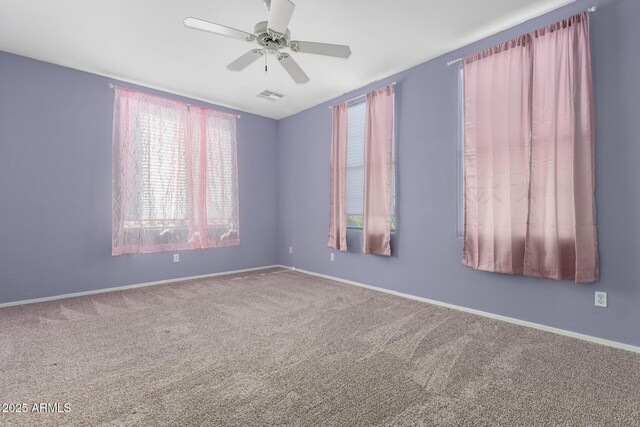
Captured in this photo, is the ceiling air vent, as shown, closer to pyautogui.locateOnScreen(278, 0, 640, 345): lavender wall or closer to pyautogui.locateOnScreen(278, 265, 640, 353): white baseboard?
pyautogui.locateOnScreen(278, 0, 640, 345): lavender wall

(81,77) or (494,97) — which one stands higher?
(81,77)

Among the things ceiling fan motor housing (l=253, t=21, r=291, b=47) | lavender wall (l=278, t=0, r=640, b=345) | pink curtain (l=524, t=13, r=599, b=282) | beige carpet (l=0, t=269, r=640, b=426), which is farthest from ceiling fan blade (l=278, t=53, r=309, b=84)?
beige carpet (l=0, t=269, r=640, b=426)

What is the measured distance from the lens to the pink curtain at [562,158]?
239cm

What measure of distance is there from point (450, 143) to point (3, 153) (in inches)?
187

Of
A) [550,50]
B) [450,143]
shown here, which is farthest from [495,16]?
[450,143]

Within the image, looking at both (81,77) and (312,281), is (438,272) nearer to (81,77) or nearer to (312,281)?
(312,281)

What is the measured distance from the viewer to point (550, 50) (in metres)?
2.56

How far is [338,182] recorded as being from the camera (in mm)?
4492

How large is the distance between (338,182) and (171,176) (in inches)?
92.4

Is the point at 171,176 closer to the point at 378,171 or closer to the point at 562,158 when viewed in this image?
the point at 378,171

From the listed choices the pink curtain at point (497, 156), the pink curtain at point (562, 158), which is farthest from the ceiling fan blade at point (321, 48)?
the pink curtain at point (562, 158)

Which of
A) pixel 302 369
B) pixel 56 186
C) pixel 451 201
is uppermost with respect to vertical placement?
pixel 56 186

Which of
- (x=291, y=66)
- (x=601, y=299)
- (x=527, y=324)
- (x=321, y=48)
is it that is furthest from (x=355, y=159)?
(x=601, y=299)

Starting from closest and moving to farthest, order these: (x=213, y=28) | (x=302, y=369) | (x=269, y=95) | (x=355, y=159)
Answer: (x=302, y=369), (x=213, y=28), (x=269, y=95), (x=355, y=159)
